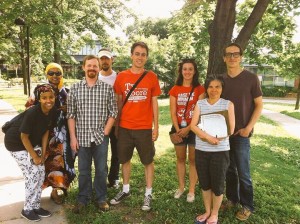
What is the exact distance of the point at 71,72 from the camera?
47781 mm

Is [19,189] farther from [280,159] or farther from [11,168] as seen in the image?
[280,159]

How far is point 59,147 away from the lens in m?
4.36

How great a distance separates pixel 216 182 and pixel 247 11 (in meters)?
8.21

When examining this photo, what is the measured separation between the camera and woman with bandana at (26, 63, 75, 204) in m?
4.22

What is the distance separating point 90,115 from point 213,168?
67.4 inches

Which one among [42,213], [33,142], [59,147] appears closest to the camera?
[33,142]

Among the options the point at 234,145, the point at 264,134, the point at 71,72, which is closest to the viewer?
the point at 234,145

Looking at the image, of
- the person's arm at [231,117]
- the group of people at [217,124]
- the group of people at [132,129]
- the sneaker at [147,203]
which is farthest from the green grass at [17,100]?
the person's arm at [231,117]

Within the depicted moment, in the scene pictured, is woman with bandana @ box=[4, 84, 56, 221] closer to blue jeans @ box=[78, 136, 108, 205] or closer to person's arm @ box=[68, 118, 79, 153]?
person's arm @ box=[68, 118, 79, 153]

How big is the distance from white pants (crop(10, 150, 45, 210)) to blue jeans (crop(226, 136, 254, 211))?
2542 mm

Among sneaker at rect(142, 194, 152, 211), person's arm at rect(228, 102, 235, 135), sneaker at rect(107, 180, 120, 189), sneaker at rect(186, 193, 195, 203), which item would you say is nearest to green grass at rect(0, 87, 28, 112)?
sneaker at rect(107, 180, 120, 189)

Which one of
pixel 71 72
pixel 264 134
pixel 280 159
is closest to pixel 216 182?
pixel 280 159

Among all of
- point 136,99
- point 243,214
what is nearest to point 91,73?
point 136,99

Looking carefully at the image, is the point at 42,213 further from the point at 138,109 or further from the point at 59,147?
the point at 138,109
